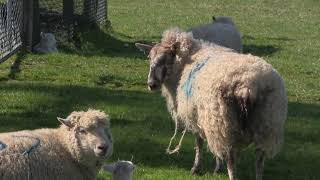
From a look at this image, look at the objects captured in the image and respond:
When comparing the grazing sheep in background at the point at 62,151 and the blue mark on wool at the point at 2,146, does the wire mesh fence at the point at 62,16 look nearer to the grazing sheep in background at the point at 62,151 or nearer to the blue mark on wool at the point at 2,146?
the grazing sheep in background at the point at 62,151

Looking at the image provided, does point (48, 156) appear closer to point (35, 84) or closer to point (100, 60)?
point (35, 84)

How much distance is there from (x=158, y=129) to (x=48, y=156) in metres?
4.11

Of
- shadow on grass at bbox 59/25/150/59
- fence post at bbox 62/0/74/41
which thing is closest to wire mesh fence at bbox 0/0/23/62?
shadow on grass at bbox 59/25/150/59

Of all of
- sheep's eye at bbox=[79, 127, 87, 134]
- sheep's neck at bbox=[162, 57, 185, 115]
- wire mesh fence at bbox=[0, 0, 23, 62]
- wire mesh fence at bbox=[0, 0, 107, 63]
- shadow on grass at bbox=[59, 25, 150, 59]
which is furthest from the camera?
shadow on grass at bbox=[59, 25, 150, 59]

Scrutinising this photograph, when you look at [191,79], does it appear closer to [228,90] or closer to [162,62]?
[162,62]

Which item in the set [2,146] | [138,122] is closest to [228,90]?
[2,146]

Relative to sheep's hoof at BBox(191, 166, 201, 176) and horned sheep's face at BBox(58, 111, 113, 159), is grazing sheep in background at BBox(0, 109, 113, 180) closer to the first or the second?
horned sheep's face at BBox(58, 111, 113, 159)

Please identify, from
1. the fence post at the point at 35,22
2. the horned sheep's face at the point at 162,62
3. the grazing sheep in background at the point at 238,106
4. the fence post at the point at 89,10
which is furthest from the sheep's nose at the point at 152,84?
the fence post at the point at 89,10

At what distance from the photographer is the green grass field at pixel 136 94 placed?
9.52 metres

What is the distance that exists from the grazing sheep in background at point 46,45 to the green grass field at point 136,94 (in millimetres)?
327

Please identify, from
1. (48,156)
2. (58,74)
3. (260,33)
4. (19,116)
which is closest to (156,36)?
(260,33)

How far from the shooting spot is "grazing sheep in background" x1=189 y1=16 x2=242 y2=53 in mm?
14648

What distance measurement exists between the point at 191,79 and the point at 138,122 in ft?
8.88

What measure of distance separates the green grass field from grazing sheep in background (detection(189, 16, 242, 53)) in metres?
1.41
